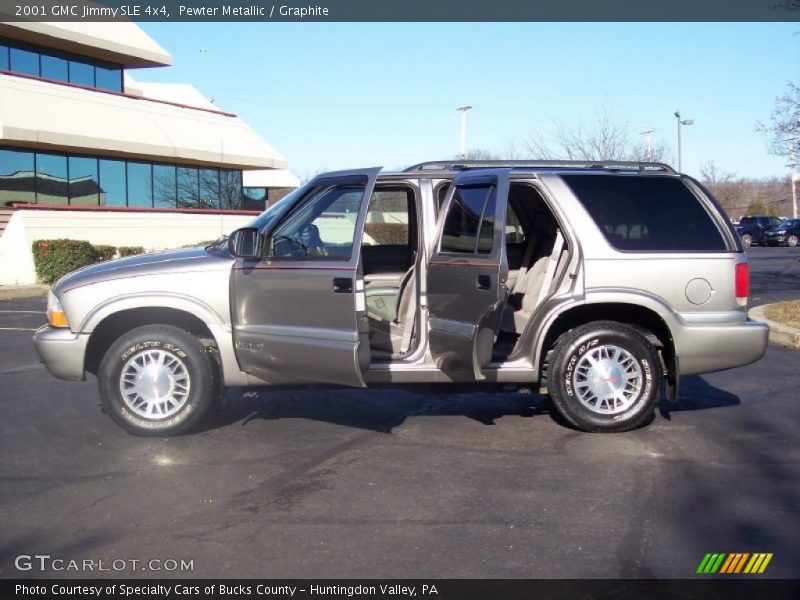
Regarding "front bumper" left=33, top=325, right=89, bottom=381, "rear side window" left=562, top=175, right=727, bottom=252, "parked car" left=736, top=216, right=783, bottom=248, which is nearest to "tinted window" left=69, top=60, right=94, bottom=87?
"front bumper" left=33, top=325, right=89, bottom=381

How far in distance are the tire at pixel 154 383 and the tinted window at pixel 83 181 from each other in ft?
71.1

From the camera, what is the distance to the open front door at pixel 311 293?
6.50 metres

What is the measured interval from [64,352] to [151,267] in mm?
939

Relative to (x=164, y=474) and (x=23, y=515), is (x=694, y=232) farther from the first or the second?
(x=23, y=515)

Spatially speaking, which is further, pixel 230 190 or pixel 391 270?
pixel 230 190

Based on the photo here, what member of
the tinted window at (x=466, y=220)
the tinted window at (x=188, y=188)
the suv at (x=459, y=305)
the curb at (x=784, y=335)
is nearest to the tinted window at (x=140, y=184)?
the tinted window at (x=188, y=188)

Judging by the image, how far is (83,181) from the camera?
27156mm

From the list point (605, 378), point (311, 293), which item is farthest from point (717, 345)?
point (311, 293)

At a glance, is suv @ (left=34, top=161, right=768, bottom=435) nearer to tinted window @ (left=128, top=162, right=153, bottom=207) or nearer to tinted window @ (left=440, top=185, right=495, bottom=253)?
tinted window @ (left=440, top=185, right=495, bottom=253)

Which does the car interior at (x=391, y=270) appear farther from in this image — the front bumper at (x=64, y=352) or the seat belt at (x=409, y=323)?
the front bumper at (x=64, y=352)

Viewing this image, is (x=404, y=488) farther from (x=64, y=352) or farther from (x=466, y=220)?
(x=64, y=352)

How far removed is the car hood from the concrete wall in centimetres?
1690

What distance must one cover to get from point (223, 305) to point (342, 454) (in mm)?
1483

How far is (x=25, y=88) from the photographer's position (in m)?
24.8
